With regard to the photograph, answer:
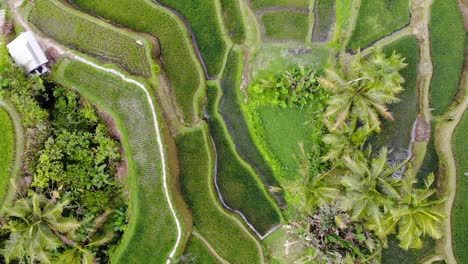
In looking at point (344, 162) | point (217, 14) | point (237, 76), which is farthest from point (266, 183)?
point (217, 14)

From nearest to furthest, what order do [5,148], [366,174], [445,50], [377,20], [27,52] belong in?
1. [366,174]
2. [5,148]
3. [27,52]
4. [445,50]
5. [377,20]

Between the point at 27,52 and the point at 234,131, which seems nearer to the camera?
the point at 27,52

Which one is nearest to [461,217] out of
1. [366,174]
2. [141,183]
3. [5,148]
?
[366,174]

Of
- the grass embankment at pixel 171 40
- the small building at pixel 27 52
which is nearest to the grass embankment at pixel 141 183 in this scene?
the grass embankment at pixel 171 40

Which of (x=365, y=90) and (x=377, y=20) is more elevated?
(x=377, y=20)

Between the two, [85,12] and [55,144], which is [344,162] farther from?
[85,12]

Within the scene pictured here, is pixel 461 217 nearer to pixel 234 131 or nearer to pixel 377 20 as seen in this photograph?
pixel 377 20
